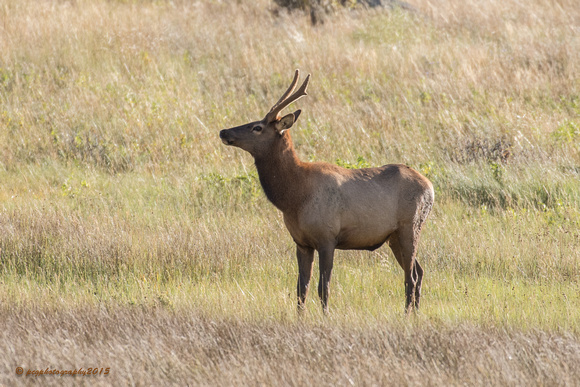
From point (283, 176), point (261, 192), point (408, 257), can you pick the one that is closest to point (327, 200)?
point (283, 176)

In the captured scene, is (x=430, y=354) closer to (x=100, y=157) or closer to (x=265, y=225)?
(x=265, y=225)

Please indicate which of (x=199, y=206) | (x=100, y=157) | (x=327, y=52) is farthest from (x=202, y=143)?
(x=327, y=52)

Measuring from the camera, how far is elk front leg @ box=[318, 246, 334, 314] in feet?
19.1

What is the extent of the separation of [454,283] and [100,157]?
6.69m

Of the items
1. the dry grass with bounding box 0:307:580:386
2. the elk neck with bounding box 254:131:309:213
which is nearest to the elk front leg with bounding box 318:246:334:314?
the elk neck with bounding box 254:131:309:213

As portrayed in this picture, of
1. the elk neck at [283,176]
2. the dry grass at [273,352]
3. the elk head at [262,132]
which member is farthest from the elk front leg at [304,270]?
the elk head at [262,132]

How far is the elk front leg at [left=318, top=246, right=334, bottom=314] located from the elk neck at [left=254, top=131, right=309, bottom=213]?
0.44 meters

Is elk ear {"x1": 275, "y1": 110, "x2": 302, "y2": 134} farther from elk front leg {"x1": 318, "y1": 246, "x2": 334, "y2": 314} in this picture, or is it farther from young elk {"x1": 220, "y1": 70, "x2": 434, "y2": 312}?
elk front leg {"x1": 318, "y1": 246, "x2": 334, "y2": 314}

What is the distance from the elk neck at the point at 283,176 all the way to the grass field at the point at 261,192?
86 centimetres

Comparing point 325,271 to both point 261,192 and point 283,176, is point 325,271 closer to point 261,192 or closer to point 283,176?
point 283,176

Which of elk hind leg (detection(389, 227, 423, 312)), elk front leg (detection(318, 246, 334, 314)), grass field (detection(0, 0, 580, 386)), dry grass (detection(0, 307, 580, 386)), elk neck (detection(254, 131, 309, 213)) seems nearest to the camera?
dry grass (detection(0, 307, 580, 386))

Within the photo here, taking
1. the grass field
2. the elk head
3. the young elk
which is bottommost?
A: the grass field

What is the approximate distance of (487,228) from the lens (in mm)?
8062

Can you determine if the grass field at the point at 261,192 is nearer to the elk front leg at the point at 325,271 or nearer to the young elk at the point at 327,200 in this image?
the elk front leg at the point at 325,271
